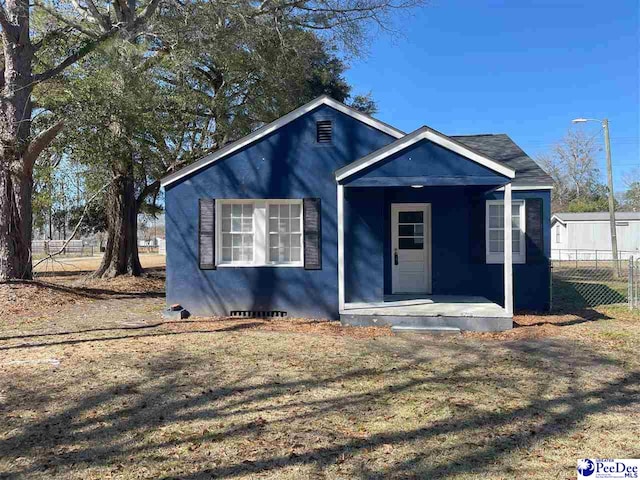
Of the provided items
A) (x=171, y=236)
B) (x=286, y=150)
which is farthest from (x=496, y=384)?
(x=171, y=236)

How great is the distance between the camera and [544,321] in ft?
31.1

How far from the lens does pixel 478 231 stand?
10664 mm

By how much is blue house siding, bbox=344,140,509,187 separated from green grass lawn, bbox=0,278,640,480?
112 inches

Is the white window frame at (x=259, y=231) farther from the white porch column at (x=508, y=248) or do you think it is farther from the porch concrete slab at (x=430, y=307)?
the white porch column at (x=508, y=248)

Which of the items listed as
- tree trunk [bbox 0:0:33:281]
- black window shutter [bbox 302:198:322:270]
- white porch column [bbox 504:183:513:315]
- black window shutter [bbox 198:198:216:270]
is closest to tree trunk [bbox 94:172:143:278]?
tree trunk [bbox 0:0:33:281]

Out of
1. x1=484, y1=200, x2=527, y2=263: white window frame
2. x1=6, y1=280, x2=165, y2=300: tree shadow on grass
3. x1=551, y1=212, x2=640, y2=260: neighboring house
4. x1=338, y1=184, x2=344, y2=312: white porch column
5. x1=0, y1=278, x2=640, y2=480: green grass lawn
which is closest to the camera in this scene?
x1=0, y1=278, x2=640, y2=480: green grass lawn

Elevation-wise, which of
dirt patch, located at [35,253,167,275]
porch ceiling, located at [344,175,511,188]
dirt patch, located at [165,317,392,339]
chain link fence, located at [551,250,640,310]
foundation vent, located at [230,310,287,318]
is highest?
porch ceiling, located at [344,175,511,188]

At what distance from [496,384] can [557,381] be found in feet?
2.60

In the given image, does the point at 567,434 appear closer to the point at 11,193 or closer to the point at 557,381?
the point at 557,381

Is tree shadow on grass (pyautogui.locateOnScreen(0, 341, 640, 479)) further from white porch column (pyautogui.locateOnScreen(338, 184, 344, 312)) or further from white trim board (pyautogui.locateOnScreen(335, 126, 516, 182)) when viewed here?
white trim board (pyautogui.locateOnScreen(335, 126, 516, 182))

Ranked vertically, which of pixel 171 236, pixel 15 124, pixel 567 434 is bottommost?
pixel 567 434

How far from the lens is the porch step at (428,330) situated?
8.32 m

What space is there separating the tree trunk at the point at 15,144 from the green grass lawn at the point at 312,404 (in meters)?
4.94

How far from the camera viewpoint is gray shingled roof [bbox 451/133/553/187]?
10.6 meters
